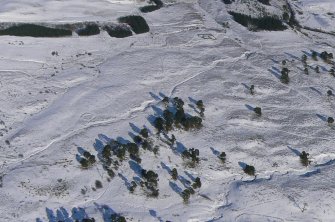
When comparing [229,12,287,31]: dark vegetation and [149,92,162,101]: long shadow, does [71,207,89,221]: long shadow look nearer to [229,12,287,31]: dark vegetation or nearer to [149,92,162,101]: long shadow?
[149,92,162,101]: long shadow

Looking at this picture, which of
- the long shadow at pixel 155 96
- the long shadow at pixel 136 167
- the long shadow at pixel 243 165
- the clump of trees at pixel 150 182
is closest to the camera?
the clump of trees at pixel 150 182

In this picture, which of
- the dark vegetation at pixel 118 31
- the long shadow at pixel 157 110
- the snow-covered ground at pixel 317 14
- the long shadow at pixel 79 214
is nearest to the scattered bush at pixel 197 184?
the long shadow at pixel 79 214

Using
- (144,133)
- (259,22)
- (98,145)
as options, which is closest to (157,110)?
(144,133)


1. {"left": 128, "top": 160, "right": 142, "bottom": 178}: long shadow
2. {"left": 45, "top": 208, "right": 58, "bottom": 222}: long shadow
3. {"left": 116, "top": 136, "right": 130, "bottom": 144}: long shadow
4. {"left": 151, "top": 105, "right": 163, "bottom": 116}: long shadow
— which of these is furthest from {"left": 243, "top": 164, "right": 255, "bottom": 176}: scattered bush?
{"left": 45, "top": 208, "right": 58, "bottom": 222}: long shadow

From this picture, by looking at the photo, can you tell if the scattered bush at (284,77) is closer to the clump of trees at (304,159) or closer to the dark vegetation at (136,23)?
the clump of trees at (304,159)

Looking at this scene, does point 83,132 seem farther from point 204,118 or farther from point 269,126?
point 269,126

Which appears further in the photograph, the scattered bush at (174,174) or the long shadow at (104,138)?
the long shadow at (104,138)

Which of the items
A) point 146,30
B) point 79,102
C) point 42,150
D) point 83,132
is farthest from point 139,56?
point 42,150
